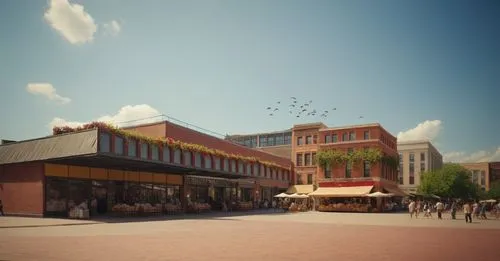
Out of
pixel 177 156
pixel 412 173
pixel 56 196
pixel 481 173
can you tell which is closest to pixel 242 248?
pixel 56 196

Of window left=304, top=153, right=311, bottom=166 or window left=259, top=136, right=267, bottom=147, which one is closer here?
window left=304, top=153, right=311, bottom=166

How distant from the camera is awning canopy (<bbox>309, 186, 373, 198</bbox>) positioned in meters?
51.1

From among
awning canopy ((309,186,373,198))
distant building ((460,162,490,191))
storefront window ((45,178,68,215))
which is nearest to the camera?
storefront window ((45,178,68,215))

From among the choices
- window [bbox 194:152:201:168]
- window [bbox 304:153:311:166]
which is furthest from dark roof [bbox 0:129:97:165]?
window [bbox 304:153:311:166]

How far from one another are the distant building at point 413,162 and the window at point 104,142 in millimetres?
85024

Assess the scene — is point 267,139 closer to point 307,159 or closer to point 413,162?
point 413,162

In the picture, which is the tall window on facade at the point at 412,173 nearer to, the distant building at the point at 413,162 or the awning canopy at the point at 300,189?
the distant building at the point at 413,162

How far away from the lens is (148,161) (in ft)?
104

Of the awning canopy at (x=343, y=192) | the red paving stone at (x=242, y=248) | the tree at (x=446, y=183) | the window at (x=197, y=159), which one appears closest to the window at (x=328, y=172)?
the awning canopy at (x=343, y=192)

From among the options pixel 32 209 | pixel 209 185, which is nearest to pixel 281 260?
pixel 32 209

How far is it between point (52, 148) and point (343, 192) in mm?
35230

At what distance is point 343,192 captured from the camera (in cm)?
5281

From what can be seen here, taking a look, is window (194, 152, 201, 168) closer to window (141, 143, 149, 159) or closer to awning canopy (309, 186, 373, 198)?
window (141, 143, 149, 159)

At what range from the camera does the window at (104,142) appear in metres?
27.0
